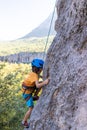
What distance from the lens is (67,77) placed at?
23.2 feet

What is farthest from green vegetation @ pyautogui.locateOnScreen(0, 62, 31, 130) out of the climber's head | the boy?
the climber's head

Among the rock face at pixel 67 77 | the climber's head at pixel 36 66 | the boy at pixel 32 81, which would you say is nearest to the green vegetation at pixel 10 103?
the boy at pixel 32 81

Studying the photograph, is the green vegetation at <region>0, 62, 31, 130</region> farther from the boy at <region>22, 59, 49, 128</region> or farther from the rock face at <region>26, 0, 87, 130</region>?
the rock face at <region>26, 0, 87, 130</region>

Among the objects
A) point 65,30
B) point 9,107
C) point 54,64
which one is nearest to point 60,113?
point 54,64

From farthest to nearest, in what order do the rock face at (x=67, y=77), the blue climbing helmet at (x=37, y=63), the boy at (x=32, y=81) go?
the blue climbing helmet at (x=37, y=63) < the boy at (x=32, y=81) < the rock face at (x=67, y=77)

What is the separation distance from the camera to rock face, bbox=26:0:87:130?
6.41m

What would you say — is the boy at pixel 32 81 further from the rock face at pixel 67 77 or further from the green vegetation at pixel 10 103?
the green vegetation at pixel 10 103

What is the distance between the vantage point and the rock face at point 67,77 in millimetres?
6414

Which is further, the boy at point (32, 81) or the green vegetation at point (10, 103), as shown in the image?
the green vegetation at point (10, 103)

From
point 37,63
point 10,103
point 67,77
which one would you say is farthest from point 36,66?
point 10,103

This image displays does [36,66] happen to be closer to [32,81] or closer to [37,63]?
[37,63]

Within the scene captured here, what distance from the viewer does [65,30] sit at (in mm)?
7906

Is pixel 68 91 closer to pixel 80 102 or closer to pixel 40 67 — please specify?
pixel 80 102

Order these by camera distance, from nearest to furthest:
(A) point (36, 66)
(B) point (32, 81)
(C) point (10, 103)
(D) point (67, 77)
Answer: (D) point (67, 77)
(B) point (32, 81)
(A) point (36, 66)
(C) point (10, 103)
